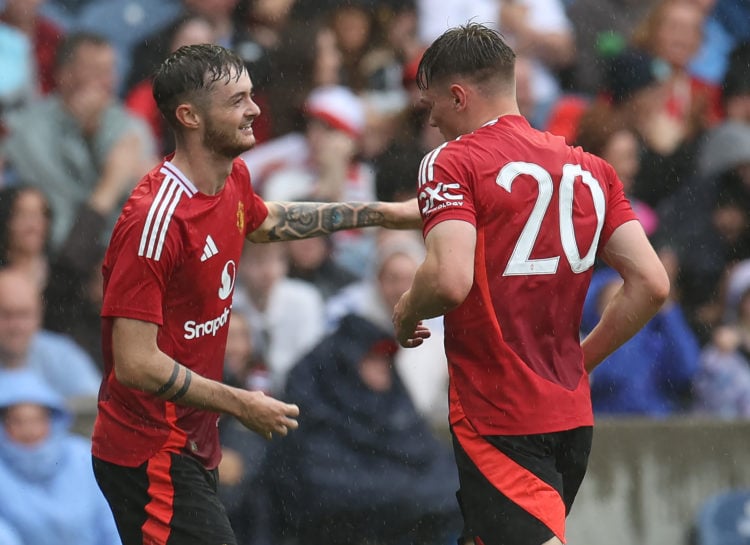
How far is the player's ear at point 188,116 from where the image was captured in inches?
227

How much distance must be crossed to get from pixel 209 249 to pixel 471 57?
1.25 metres

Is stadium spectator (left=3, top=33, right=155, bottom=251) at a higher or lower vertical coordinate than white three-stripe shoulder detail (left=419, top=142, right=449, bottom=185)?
lower

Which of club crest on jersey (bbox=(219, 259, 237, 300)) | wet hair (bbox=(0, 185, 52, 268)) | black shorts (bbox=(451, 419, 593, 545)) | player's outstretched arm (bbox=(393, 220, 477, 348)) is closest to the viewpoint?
player's outstretched arm (bbox=(393, 220, 477, 348))

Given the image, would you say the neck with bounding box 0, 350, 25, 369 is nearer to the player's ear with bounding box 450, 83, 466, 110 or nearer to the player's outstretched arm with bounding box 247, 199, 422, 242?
the player's outstretched arm with bounding box 247, 199, 422, 242

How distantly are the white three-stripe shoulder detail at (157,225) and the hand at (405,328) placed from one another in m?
0.92

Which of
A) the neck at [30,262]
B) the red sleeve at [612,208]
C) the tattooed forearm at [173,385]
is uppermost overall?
the red sleeve at [612,208]

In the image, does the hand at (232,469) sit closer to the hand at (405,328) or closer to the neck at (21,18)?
the hand at (405,328)

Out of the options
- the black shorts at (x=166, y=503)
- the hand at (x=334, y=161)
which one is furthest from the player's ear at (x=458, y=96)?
the hand at (x=334, y=161)

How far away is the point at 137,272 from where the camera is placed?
5449mm

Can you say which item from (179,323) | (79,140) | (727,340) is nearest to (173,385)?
(179,323)

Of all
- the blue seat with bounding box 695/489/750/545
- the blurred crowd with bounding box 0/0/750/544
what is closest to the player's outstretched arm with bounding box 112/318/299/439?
the blurred crowd with bounding box 0/0/750/544

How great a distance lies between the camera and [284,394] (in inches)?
339

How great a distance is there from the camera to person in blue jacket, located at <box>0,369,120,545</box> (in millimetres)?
7930

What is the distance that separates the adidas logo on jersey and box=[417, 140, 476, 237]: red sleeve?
0.87 meters
